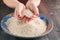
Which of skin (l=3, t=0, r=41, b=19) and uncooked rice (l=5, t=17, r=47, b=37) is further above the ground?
skin (l=3, t=0, r=41, b=19)

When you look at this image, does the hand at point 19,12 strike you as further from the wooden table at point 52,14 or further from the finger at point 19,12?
the wooden table at point 52,14

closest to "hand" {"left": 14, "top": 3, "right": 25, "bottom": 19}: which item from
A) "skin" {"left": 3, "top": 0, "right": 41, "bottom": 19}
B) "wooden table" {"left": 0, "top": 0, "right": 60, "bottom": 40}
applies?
"skin" {"left": 3, "top": 0, "right": 41, "bottom": 19}

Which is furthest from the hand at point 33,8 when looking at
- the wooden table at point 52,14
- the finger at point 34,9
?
the wooden table at point 52,14

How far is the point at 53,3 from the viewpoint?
4.20ft

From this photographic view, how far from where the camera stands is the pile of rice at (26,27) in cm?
86

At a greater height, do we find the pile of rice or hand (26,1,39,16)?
hand (26,1,39,16)

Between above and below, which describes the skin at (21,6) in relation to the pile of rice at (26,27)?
above

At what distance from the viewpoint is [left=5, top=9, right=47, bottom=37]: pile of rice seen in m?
0.86

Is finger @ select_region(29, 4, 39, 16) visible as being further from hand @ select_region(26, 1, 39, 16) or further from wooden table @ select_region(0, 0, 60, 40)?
wooden table @ select_region(0, 0, 60, 40)

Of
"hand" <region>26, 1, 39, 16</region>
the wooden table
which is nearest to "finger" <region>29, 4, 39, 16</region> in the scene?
"hand" <region>26, 1, 39, 16</region>

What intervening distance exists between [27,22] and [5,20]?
0.46 ft

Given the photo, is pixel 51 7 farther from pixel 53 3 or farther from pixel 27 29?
pixel 27 29

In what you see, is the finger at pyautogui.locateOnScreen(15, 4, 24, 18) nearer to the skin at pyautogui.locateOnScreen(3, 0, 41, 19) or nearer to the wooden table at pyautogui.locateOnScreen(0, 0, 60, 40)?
the skin at pyautogui.locateOnScreen(3, 0, 41, 19)

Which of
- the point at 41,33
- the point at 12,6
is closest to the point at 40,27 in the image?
the point at 41,33
